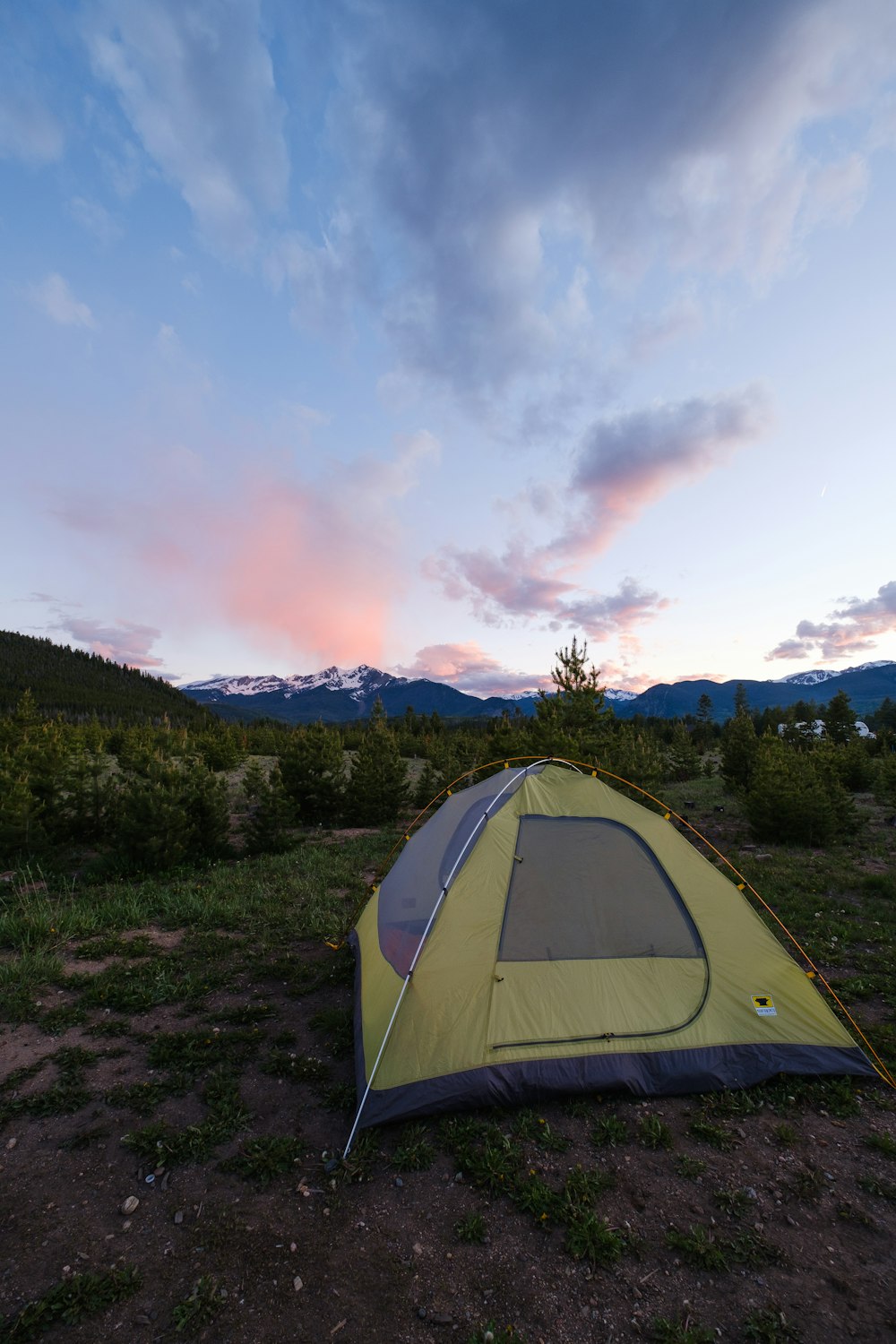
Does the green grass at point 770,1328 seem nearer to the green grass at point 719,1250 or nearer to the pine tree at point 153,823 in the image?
the green grass at point 719,1250

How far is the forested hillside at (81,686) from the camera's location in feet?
406

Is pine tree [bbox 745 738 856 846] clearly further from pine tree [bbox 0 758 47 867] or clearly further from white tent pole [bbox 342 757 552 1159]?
pine tree [bbox 0 758 47 867]

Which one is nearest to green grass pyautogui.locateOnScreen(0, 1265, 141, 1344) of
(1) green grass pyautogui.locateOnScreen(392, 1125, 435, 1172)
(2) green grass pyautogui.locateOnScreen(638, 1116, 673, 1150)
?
(1) green grass pyautogui.locateOnScreen(392, 1125, 435, 1172)

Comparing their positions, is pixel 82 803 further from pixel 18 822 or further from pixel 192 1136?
pixel 192 1136

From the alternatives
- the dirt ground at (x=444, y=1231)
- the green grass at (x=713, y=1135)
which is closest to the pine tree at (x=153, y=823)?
the dirt ground at (x=444, y=1231)

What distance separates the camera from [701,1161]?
183 inches

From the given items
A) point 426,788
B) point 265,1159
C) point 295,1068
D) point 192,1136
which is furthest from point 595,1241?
point 426,788

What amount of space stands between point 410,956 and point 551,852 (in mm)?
2097

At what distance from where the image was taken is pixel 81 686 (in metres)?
145

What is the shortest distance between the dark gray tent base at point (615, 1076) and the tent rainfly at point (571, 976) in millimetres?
15

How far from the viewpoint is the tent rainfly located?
5.30 m

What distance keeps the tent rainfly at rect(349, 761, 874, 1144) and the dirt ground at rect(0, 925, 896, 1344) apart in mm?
Answer: 407

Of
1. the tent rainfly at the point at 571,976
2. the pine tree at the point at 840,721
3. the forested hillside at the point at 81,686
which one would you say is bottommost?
the tent rainfly at the point at 571,976

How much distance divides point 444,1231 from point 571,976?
2422 mm
